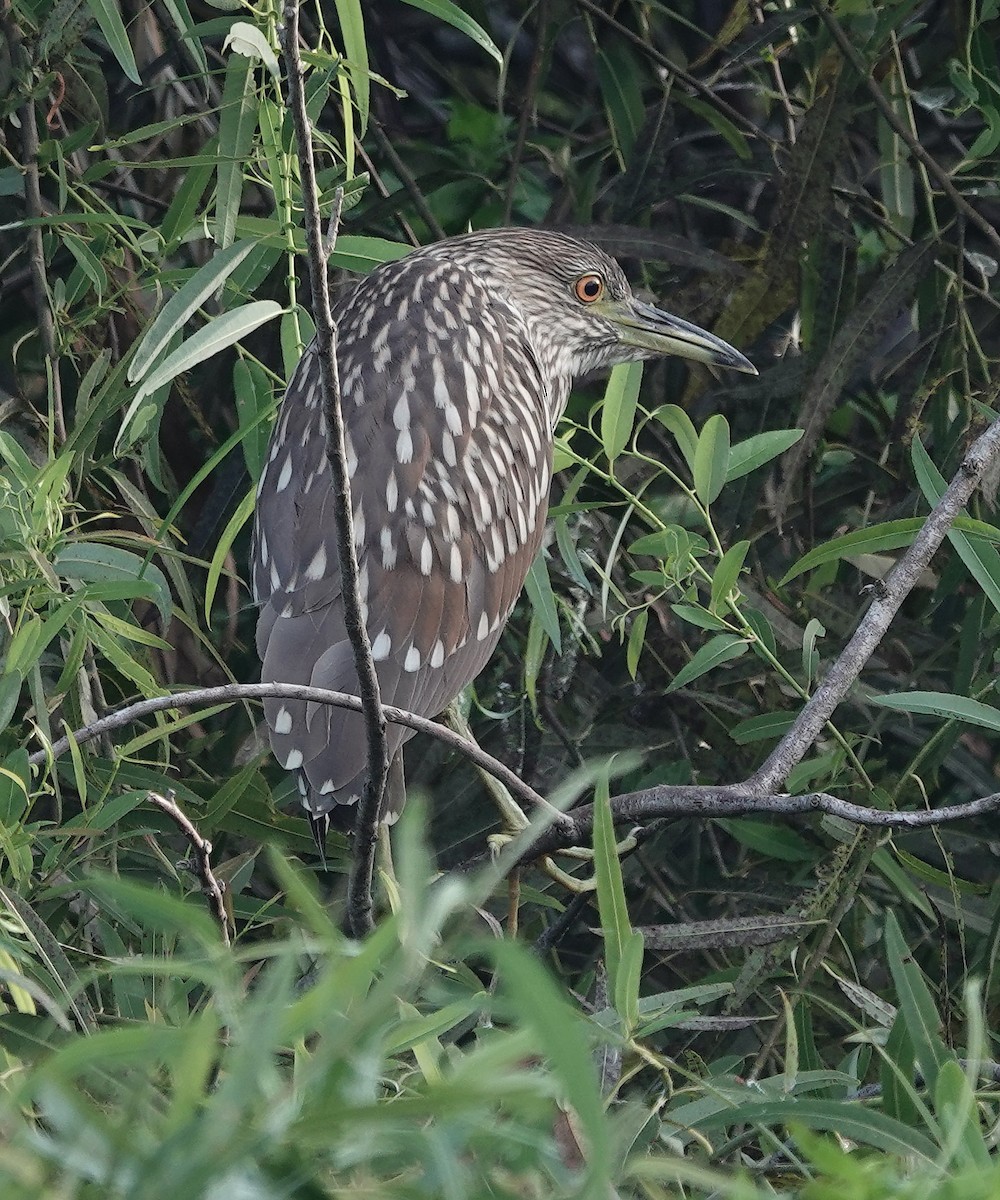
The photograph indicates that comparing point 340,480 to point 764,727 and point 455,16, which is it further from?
point 764,727

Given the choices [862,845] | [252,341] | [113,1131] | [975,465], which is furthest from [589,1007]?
[252,341]

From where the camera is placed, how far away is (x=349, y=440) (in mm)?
2629

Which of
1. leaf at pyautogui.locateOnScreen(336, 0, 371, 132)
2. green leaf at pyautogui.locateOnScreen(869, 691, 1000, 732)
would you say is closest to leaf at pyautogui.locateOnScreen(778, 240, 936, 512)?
green leaf at pyautogui.locateOnScreen(869, 691, 1000, 732)

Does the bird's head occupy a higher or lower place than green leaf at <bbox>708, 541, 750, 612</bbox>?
lower

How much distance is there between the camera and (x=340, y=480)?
4.34 ft

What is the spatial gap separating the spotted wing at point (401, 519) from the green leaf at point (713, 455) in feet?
1.80

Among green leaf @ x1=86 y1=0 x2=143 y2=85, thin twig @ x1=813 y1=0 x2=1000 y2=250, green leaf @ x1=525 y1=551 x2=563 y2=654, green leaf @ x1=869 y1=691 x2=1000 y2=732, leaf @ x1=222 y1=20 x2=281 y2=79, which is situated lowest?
green leaf @ x1=525 y1=551 x2=563 y2=654

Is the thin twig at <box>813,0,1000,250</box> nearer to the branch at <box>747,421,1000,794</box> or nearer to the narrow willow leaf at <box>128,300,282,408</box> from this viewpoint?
the branch at <box>747,421,1000,794</box>

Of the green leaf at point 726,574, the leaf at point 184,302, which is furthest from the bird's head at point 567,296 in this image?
the leaf at point 184,302

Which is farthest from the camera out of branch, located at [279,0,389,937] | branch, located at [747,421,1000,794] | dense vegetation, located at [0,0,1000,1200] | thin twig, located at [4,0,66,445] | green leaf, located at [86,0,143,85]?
thin twig, located at [4,0,66,445]

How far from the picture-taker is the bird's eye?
127 inches

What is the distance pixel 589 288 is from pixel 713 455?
1.26m

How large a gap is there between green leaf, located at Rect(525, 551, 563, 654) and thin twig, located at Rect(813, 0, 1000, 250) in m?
0.97

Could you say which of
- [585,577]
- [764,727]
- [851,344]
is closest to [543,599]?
[585,577]
